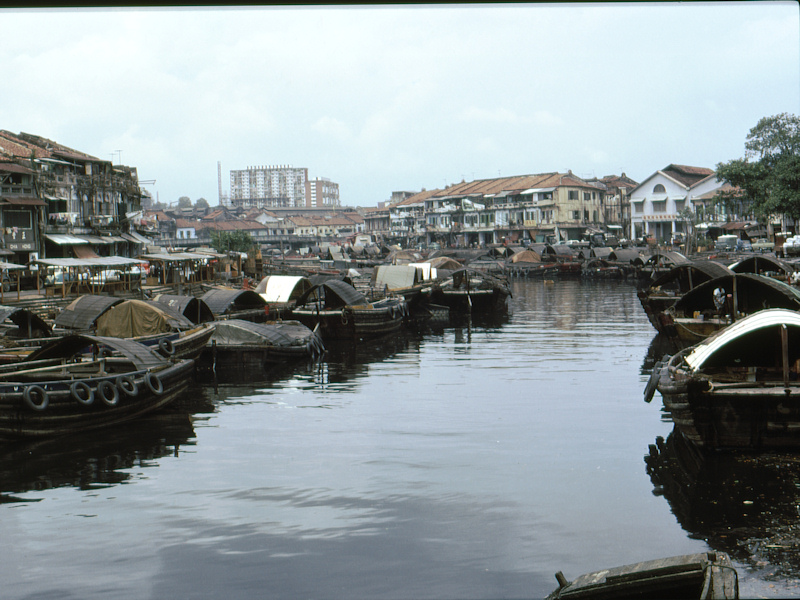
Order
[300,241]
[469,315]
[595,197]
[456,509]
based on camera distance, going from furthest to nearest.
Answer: [300,241] → [595,197] → [469,315] → [456,509]

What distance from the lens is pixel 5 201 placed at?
3403 centimetres

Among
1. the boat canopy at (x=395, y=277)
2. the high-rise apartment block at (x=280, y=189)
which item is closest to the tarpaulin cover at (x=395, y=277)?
the boat canopy at (x=395, y=277)

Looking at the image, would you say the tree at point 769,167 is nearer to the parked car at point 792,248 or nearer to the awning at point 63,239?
the parked car at point 792,248

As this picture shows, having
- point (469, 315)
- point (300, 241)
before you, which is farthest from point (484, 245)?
point (469, 315)

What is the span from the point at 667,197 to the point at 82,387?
6140 cm

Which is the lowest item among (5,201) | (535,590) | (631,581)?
(535,590)

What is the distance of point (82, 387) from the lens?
13602mm

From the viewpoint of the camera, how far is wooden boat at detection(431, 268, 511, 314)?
36625mm

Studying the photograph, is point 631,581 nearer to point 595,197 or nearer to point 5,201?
point 5,201

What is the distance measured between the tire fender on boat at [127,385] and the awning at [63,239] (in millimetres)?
25871

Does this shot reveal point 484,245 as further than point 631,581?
Yes

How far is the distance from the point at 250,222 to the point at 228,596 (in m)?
94.1

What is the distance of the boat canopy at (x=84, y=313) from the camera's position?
1970 centimetres

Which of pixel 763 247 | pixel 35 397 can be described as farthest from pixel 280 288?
pixel 763 247
